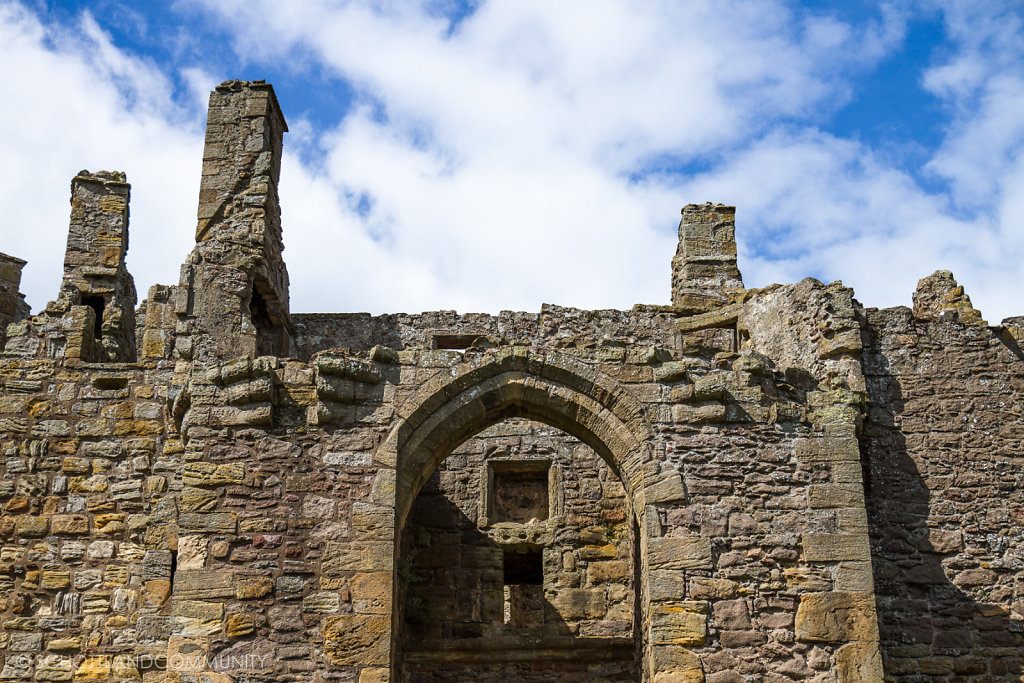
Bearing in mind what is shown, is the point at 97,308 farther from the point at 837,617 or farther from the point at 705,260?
the point at 837,617

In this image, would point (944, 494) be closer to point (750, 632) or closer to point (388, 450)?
point (750, 632)

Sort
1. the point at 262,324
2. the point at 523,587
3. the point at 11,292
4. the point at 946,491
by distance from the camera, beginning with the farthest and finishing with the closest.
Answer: the point at 11,292, the point at 523,587, the point at 262,324, the point at 946,491

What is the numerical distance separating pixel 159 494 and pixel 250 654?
282 cm

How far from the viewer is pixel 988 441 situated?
10.2 m

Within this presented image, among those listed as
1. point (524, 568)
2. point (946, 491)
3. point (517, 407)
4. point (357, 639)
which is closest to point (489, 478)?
point (524, 568)

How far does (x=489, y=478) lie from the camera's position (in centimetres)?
1336

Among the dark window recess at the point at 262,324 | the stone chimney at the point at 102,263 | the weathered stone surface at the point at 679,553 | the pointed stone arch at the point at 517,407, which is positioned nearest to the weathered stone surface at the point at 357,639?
the pointed stone arch at the point at 517,407

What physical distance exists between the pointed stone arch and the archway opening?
3777 millimetres

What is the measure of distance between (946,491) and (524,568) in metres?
5.33

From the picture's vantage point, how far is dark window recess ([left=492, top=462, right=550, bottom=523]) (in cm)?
1359

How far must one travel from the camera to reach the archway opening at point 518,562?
41.0ft

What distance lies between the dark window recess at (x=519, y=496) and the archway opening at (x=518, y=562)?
12mm

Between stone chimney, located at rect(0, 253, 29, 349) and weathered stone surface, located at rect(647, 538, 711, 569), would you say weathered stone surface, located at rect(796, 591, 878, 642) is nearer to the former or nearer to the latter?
weathered stone surface, located at rect(647, 538, 711, 569)

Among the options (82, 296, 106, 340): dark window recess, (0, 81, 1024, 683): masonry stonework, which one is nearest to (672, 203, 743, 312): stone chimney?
(0, 81, 1024, 683): masonry stonework
